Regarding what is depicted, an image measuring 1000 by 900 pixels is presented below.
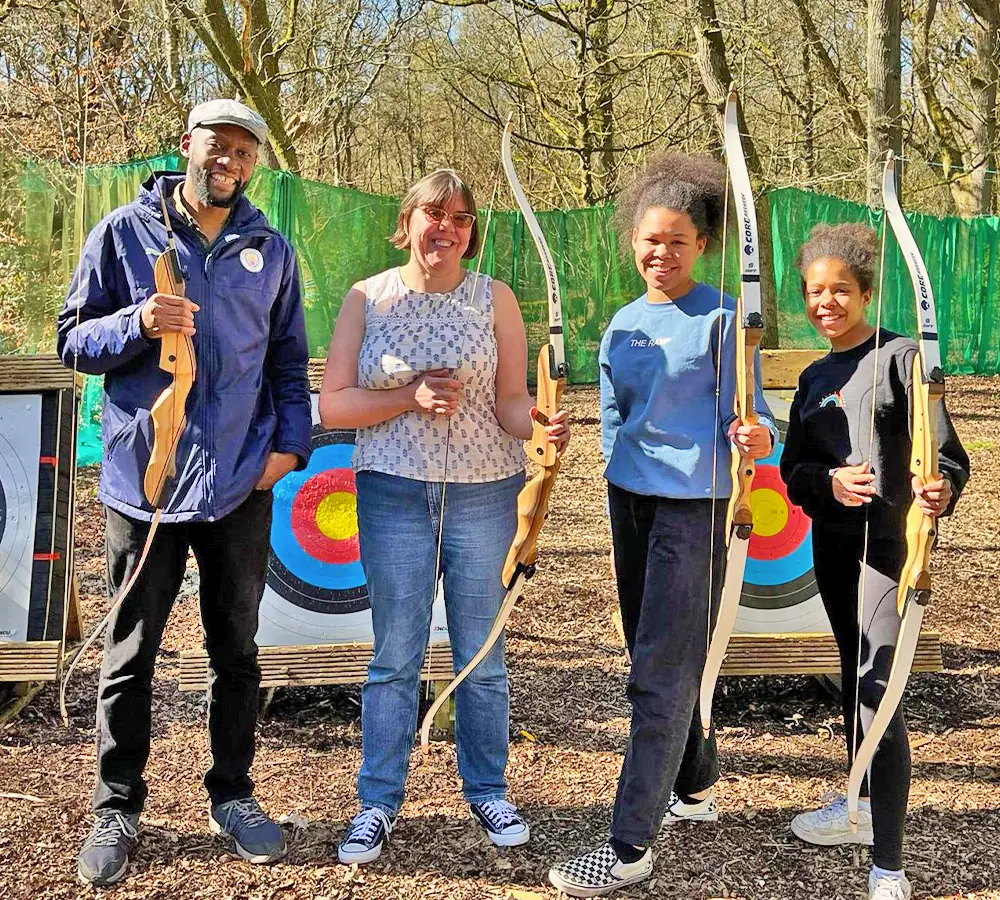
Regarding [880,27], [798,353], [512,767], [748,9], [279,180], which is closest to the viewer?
[512,767]

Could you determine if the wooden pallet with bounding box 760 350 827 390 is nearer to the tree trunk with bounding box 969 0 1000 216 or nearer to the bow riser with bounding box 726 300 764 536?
the bow riser with bounding box 726 300 764 536

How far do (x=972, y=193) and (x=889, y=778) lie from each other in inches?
474

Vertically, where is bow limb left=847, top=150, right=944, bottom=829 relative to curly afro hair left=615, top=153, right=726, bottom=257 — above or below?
below

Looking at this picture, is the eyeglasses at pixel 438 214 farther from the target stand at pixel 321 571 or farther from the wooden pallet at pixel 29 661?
the wooden pallet at pixel 29 661

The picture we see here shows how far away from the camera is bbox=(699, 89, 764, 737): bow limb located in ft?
6.40

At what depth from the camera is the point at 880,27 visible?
6578mm

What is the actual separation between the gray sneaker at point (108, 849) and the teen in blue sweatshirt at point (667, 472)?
34.5 inches

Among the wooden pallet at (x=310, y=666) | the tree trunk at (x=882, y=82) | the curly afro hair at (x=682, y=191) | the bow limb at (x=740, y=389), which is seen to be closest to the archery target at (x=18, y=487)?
the wooden pallet at (x=310, y=666)

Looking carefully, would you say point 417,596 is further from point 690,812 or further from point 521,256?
point 521,256

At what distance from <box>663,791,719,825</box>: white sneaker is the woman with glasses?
511mm

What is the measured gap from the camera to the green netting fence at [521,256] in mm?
6574

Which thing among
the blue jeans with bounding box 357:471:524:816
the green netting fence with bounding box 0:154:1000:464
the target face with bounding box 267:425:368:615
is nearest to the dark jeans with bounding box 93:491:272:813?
the blue jeans with bounding box 357:471:524:816

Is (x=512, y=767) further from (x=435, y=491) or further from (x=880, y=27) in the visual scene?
(x=880, y=27)

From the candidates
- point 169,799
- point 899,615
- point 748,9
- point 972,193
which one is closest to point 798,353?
point 899,615
